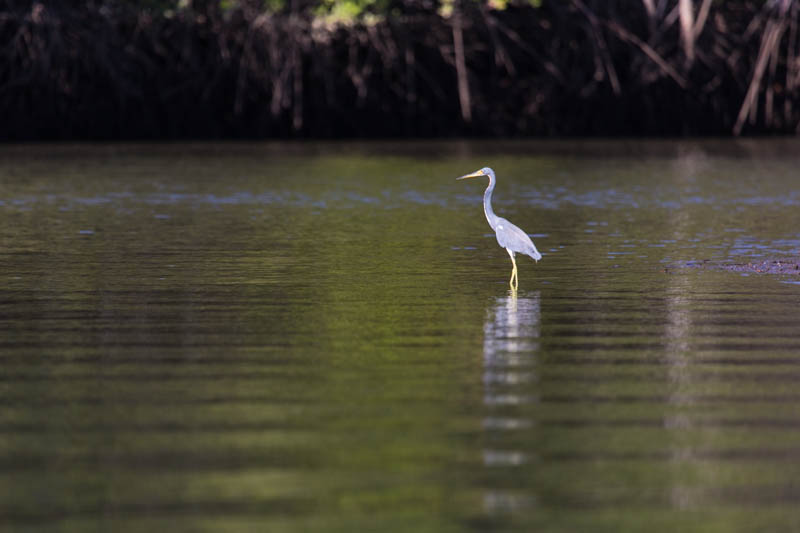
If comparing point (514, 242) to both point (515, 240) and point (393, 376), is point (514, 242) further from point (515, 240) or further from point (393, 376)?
point (393, 376)

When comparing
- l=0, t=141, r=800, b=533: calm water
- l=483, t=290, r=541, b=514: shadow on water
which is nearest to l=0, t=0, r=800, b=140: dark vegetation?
l=0, t=141, r=800, b=533: calm water

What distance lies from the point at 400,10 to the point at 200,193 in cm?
2053

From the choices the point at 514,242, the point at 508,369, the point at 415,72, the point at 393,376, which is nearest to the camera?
the point at 393,376

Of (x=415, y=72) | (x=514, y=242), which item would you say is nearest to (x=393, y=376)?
(x=514, y=242)

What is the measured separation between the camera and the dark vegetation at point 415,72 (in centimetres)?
3594

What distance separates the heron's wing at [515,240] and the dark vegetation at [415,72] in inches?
970

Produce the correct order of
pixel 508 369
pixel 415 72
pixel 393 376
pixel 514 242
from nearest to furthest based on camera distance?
pixel 393 376, pixel 508 369, pixel 514 242, pixel 415 72

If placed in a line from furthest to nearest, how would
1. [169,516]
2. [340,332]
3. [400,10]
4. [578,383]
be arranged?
[400,10] < [340,332] < [578,383] < [169,516]

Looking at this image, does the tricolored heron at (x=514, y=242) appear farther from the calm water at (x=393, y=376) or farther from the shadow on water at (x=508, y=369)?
the shadow on water at (x=508, y=369)

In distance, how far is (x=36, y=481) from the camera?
17.2 feet

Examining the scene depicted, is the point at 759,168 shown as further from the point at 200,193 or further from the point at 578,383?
the point at 578,383

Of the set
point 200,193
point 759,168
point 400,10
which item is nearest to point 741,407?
point 200,193

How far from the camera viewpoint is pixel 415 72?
3838cm

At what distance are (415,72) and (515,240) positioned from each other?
27.7m
